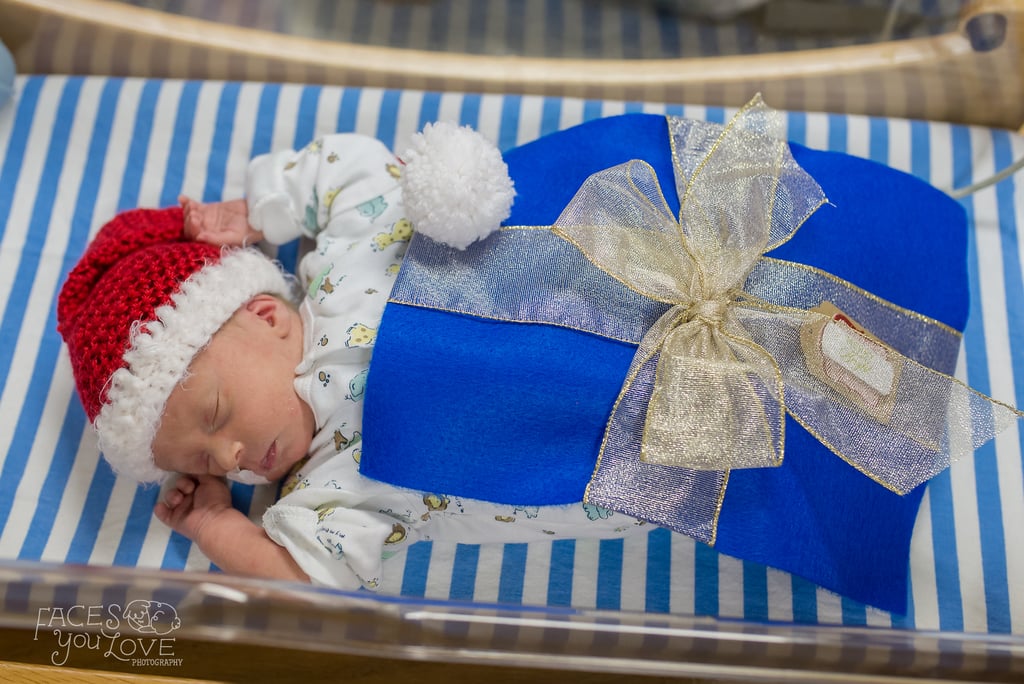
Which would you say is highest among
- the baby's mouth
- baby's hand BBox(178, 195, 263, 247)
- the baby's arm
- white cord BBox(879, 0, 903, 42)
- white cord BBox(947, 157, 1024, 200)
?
white cord BBox(879, 0, 903, 42)

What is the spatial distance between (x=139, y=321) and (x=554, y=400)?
1.71ft

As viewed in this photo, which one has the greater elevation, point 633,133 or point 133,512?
point 633,133

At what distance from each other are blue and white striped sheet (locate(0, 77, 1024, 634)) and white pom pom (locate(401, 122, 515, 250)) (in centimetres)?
39

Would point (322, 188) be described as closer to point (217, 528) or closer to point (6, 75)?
point (217, 528)

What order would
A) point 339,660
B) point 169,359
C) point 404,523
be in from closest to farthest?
point 339,660
point 169,359
point 404,523

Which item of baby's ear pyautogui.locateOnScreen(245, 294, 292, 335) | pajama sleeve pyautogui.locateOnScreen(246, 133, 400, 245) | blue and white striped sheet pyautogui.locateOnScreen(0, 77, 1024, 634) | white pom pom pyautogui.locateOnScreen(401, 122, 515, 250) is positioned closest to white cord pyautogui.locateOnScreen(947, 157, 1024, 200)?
blue and white striped sheet pyautogui.locateOnScreen(0, 77, 1024, 634)

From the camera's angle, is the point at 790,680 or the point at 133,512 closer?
the point at 790,680

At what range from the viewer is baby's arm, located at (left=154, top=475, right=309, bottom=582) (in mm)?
1180

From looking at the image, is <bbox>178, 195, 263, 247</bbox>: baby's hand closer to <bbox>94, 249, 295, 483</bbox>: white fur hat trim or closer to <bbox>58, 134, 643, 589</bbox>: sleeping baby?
<bbox>58, 134, 643, 589</bbox>: sleeping baby

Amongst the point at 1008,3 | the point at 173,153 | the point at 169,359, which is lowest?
the point at 169,359

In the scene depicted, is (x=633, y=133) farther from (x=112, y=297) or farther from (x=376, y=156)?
(x=112, y=297)

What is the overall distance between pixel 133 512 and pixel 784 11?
1388 millimetres

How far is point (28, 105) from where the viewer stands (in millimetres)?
1588

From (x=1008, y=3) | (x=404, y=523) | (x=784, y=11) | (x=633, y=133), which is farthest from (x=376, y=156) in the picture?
(x=1008, y=3)
